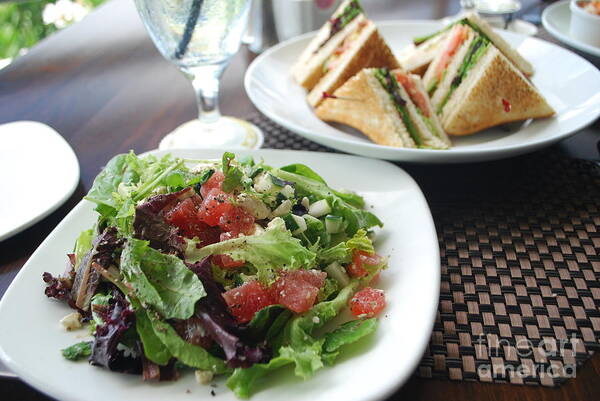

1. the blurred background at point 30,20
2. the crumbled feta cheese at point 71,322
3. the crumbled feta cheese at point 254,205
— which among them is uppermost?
the crumbled feta cheese at point 254,205

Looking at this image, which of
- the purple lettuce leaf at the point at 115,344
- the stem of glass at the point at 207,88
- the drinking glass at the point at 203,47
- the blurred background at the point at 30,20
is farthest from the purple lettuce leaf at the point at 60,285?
the blurred background at the point at 30,20

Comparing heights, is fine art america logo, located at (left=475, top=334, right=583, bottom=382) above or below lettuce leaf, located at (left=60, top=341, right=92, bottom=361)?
below

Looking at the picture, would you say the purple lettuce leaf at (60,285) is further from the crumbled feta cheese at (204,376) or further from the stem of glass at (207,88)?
the stem of glass at (207,88)

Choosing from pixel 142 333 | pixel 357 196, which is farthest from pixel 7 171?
pixel 357 196

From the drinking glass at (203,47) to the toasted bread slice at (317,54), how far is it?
41 centimetres

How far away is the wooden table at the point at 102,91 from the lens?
2.54 m

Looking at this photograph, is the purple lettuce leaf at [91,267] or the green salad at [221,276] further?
the purple lettuce leaf at [91,267]

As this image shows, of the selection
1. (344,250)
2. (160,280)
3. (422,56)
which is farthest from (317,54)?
(160,280)

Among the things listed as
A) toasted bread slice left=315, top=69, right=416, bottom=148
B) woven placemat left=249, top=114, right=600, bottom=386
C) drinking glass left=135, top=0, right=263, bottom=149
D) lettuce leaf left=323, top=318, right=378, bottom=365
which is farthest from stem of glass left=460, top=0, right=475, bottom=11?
lettuce leaf left=323, top=318, right=378, bottom=365

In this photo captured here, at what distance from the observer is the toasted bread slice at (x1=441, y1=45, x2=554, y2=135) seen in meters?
2.38

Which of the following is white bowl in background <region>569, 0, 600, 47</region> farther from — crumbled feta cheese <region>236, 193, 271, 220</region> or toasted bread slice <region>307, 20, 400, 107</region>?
crumbled feta cheese <region>236, 193, 271, 220</region>

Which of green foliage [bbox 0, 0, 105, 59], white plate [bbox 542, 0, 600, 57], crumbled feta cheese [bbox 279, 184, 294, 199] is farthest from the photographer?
green foliage [bbox 0, 0, 105, 59]

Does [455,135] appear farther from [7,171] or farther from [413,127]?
[7,171]

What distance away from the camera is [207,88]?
8.62ft
